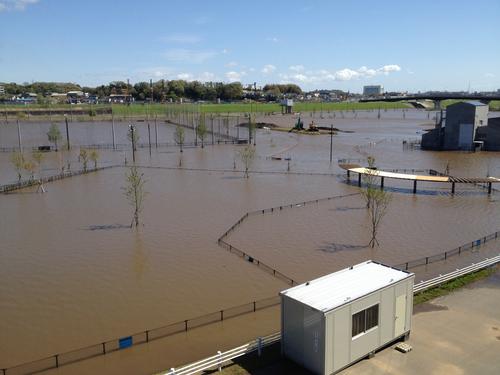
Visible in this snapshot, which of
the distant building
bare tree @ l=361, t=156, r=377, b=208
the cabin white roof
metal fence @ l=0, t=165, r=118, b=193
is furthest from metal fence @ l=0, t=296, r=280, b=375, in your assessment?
the distant building

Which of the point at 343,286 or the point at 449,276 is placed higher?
the point at 343,286

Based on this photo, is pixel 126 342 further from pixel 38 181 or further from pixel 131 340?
pixel 38 181

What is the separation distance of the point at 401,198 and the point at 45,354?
23963 millimetres

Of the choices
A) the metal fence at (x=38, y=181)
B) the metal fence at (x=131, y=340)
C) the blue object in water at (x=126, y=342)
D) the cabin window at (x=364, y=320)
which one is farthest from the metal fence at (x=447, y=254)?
the metal fence at (x=38, y=181)

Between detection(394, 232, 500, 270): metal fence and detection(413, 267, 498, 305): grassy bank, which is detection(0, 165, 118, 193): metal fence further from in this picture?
detection(413, 267, 498, 305): grassy bank

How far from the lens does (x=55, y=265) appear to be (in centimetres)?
1900

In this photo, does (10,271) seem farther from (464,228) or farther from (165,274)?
(464,228)

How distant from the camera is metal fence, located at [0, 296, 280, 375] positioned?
12.0 meters

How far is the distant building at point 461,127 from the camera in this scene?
180 ft

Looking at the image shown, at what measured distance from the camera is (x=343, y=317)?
34.0 feet

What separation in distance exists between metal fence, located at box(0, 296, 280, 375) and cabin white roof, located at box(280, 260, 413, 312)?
3.61 m

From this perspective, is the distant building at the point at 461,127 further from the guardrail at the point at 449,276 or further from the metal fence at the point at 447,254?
the guardrail at the point at 449,276

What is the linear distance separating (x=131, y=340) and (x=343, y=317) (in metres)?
5.97

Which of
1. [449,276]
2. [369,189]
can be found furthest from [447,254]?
[369,189]
